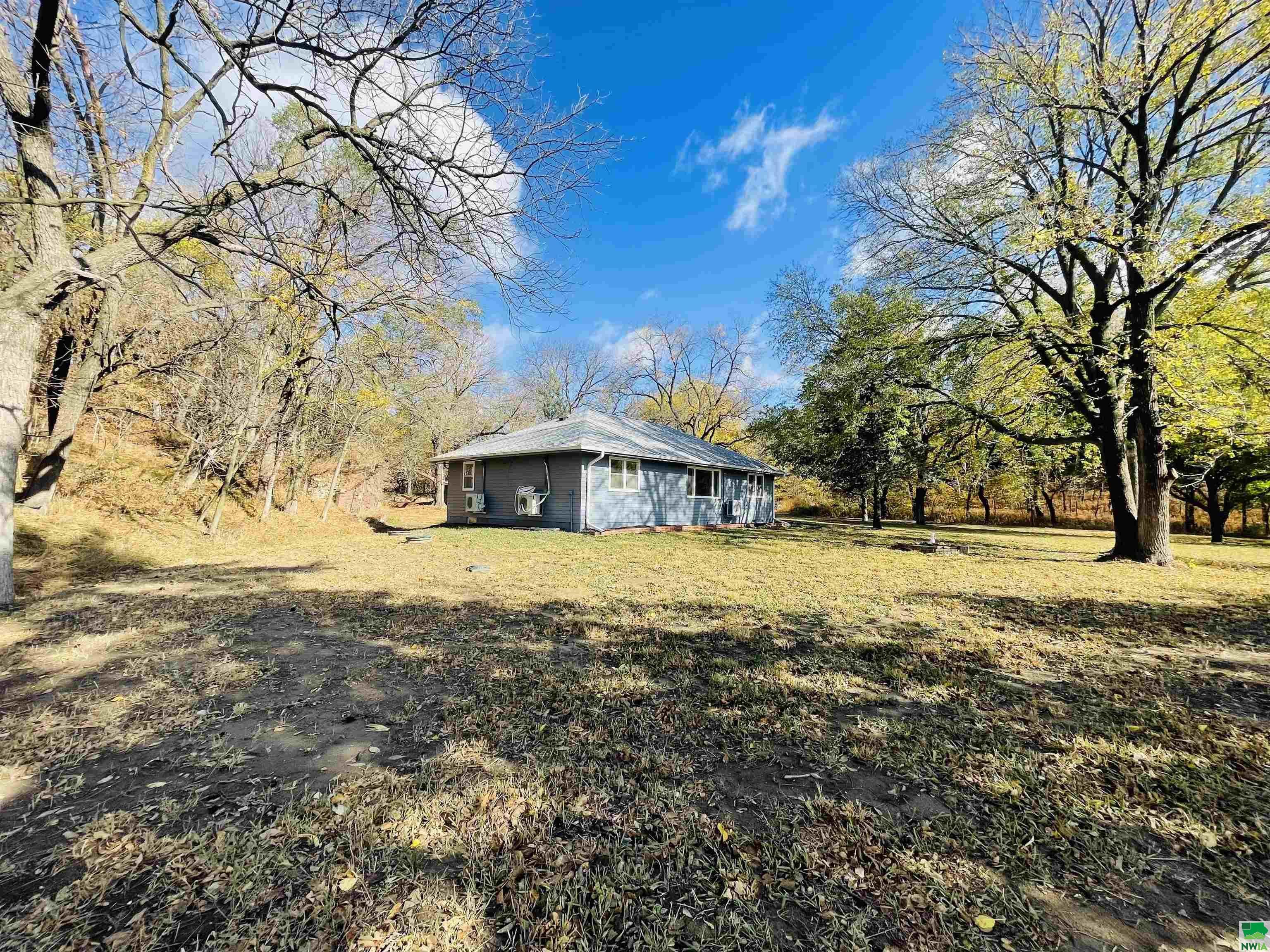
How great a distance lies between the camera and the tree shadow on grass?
4.99ft

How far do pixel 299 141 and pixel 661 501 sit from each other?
12.7 meters

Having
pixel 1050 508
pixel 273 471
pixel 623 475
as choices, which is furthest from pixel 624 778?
pixel 1050 508

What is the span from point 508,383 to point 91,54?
76.0ft

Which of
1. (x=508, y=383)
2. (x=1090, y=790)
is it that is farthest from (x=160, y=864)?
(x=508, y=383)

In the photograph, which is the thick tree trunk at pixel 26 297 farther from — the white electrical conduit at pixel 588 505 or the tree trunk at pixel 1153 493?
the tree trunk at pixel 1153 493

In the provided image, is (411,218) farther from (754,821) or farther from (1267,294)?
(1267,294)

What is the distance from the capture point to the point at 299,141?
5.16 metres

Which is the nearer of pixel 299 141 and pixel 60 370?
pixel 299 141

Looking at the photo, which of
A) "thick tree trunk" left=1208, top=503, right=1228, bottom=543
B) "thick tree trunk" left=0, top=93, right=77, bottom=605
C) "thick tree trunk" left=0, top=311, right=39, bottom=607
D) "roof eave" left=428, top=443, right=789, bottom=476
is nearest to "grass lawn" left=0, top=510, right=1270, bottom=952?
"thick tree trunk" left=0, top=311, right=39, bottom=607

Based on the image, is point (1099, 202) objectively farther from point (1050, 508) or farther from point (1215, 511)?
point (1050, 508)

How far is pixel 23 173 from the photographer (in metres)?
4.86

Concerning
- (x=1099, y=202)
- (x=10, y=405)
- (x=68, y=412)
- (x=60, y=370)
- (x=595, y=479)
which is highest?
(x=1099, y=202)

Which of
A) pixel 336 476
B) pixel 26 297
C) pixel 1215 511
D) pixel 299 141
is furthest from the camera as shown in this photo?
pixel 1215 511
